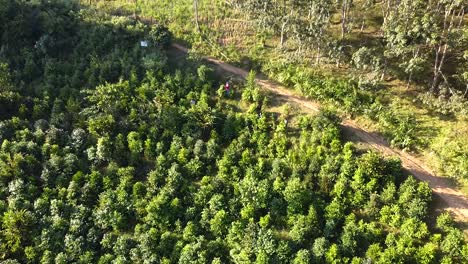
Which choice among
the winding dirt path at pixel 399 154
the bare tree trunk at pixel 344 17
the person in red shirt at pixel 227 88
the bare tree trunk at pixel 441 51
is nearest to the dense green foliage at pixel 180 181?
the person in red shirt at pixel 227 88

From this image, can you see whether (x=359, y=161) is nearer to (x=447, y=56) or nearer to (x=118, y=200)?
(x=447, y=56)

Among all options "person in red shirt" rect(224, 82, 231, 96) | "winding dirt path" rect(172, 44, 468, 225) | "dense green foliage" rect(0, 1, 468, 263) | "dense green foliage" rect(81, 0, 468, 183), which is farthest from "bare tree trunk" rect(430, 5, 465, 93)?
"person in red shirt" rect(224, 82, 231, 96)

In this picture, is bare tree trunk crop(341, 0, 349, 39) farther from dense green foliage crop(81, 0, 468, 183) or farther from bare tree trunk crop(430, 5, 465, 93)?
bare tree trunk crop(430, 5, 465, 93)

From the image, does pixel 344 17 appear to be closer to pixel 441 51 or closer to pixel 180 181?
pixel 441 51

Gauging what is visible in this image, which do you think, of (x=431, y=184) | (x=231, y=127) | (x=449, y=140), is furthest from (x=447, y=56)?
(x=231, y=127)

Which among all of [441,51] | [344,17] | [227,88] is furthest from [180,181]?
[441,51]

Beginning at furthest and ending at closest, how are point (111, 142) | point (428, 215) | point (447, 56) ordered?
1. point (447, 56)
2. point (111, 142)
3. point (428, 215)
